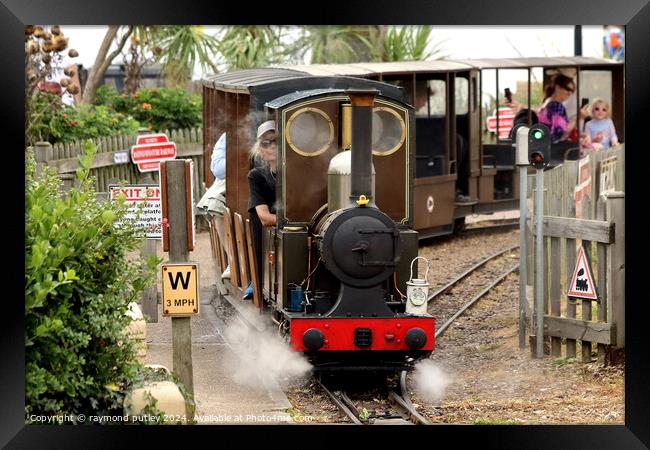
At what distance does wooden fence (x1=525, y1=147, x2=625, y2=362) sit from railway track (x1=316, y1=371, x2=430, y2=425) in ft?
4.86

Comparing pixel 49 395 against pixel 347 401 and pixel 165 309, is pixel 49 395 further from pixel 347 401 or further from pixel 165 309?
pixel 347 401

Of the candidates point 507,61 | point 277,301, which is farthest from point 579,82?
point 277,301

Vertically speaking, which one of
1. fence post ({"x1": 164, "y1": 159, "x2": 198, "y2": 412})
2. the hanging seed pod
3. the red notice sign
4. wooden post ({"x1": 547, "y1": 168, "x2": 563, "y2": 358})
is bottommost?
wooden post ({"x1": 547, "y1": 168, "x2": 563, "y2": 358})

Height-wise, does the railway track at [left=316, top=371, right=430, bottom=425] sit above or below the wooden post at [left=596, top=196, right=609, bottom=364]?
below

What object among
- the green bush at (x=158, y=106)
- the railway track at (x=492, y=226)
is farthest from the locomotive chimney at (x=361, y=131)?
the green bush at (x=158, y=106)

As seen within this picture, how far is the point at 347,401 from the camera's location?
8.79 m

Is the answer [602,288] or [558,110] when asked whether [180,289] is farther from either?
[558,110]

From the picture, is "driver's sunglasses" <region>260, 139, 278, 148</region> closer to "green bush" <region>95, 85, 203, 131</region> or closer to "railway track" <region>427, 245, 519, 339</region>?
"railway track" <region>427, 245, 519, 339</region>

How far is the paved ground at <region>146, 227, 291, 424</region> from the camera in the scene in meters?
7.97

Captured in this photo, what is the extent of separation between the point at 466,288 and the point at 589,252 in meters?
4.86

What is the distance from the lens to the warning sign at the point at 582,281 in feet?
30.8

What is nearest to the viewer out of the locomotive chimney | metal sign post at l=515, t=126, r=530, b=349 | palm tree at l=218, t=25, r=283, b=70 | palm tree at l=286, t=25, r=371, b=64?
the locomotive chimney

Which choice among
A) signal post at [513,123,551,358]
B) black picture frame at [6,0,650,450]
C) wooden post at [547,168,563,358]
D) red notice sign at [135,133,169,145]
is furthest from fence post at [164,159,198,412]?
red notice sign at [135,133,169,145]
